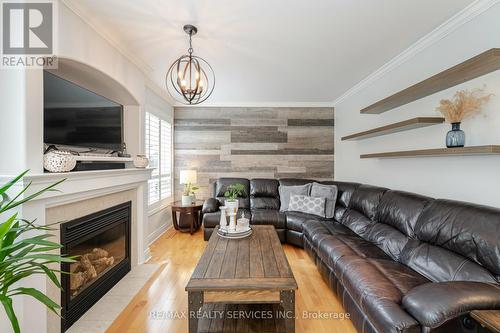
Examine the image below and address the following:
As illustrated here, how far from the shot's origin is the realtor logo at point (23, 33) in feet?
4.86

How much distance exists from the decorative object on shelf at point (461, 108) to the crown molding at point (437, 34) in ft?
2.07

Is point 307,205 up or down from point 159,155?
down

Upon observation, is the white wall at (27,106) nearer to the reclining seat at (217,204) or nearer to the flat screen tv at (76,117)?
the flat screen tv at (76,117)

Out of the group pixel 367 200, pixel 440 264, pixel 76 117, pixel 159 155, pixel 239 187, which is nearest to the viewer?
pixel 440 264

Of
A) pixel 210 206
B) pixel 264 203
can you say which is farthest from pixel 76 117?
pixel 264 203

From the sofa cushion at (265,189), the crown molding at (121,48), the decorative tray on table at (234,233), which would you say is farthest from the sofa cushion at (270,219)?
the crown molding at (121,48)

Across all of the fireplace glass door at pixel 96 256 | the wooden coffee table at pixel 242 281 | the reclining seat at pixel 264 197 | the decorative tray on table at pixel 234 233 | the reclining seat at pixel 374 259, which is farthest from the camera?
the reclining seat at pixel 264 197

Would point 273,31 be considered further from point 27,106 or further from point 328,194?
point 328,194

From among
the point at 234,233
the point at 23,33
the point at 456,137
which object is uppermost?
the point at 23,33

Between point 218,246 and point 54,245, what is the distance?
141 cm

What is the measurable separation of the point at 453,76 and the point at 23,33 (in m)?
3.30

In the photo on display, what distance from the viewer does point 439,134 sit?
231cm

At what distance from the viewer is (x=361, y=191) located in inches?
126

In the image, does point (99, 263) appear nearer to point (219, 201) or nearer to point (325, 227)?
point (219, 201)
